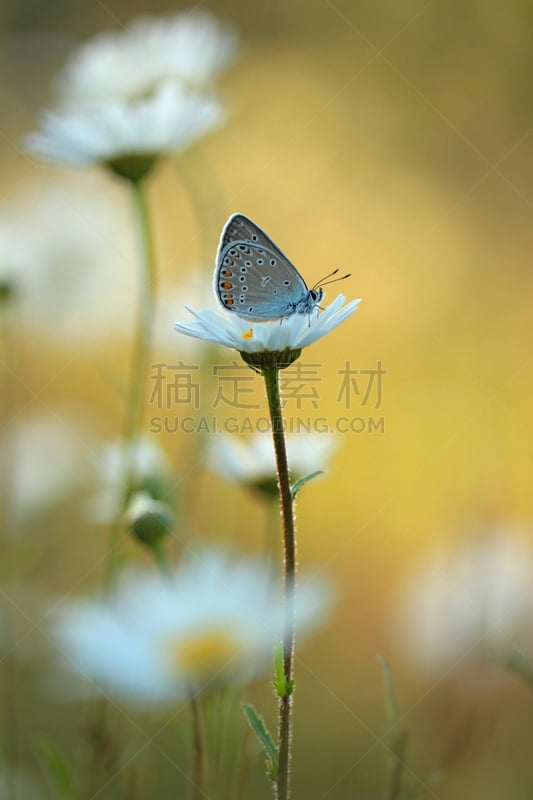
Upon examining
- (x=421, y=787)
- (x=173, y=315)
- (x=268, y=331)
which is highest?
(x=173, y=315)

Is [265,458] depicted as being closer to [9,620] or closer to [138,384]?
[138,384]

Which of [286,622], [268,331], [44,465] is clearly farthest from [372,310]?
[286,622]

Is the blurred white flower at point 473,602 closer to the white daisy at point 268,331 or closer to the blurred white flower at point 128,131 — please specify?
the white daisy at point 268,331

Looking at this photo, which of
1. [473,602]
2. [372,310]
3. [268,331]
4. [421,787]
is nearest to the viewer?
[421,787]

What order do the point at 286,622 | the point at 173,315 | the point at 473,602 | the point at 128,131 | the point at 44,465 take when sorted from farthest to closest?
the point at 44,465, the point at 173,315, the point at 128,131, the point at 473,602, the point at 286,622

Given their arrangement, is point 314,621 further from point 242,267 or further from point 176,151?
point 176,151
